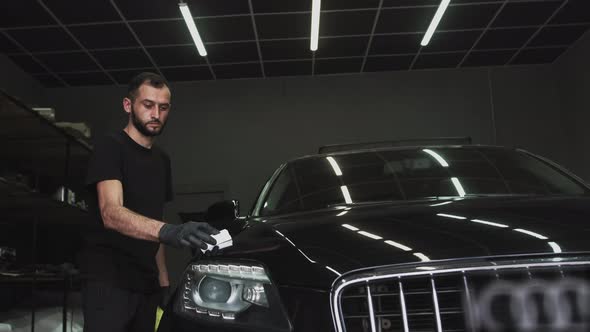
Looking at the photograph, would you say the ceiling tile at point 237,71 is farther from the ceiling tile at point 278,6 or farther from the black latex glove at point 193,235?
the black latex glove at point 193,235

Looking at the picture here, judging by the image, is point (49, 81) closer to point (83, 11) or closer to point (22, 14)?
point (22, 14)

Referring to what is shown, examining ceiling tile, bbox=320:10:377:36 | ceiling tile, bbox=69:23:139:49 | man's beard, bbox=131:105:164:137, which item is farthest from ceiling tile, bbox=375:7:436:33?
man's beard, bbox=131:105:164:137

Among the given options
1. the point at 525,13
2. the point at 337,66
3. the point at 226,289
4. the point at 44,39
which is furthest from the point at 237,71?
the point at 226,289

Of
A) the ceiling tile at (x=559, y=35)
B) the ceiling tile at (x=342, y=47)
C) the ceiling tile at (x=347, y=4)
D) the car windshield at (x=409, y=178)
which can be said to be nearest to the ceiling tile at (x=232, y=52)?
the ceiling tile at (x=342, y=47)

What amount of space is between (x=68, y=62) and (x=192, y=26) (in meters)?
1.91

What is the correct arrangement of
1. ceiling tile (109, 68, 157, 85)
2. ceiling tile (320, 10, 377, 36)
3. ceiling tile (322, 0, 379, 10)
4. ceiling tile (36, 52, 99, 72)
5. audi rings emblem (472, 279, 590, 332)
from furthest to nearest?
ceiling tile (109, 68, 157, 85), ceiling tile (36, 52, 99, 72), ceiling tile (320, 10, 377, 36), ceiling tile (322, 0, 379, 10), audi rings emblem (472, 279, 590, 332)

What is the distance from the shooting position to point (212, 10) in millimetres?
5906

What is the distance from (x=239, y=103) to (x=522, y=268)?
23.0 ft

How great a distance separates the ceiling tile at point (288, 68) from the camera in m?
7.45

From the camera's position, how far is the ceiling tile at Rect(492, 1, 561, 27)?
A: 6.13m

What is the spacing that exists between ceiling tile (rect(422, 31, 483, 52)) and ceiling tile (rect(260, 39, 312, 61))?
4.78 ft

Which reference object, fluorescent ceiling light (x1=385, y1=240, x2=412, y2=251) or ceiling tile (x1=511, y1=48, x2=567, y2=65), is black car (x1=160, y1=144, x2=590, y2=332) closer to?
fluorescent ceiling light (x1=385, y1=240, x2=412, y2=251)

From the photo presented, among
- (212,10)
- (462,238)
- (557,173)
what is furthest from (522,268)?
(212,10)

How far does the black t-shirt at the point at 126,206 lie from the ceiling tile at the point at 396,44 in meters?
5.08
